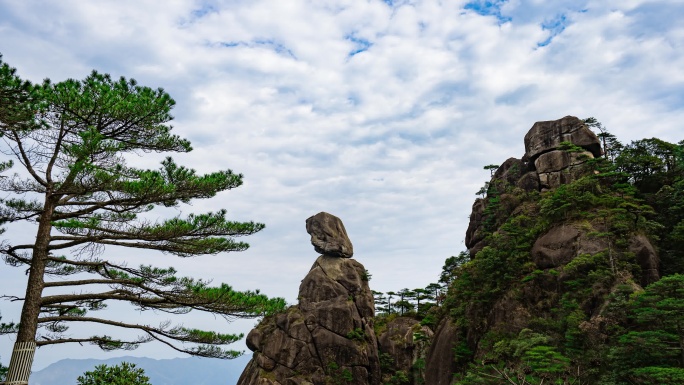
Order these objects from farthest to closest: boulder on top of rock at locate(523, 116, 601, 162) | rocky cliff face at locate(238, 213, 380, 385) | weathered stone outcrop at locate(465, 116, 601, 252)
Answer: rocky cliff face at locate(238, 213, 380, 385) < boulder on top of rock at locate(523, 116, 601, 162) < weathered stone outcrop at locate(465, 116, 601, 252)

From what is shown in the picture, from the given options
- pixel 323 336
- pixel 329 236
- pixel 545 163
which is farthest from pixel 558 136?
pixel 323 336

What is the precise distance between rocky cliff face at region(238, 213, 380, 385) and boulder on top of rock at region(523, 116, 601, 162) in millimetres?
19066

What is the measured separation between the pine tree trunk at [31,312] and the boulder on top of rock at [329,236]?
32.7 m

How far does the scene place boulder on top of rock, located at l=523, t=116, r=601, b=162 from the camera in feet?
103

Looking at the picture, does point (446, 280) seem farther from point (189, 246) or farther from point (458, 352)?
point (189, 246)

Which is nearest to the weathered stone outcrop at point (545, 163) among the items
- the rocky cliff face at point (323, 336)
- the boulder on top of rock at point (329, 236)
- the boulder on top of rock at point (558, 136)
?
the boulder on top of rock at point (558, 136)

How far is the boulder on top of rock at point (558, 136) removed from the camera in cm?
3132

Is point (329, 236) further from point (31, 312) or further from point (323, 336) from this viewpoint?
point (31, 312)

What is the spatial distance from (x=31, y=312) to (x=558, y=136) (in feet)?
111

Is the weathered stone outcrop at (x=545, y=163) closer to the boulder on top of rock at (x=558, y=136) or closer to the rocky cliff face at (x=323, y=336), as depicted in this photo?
the boulder on top of rock at (x=558, y=136)

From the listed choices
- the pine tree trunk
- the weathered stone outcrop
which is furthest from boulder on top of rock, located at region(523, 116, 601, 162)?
the pine tree trunk

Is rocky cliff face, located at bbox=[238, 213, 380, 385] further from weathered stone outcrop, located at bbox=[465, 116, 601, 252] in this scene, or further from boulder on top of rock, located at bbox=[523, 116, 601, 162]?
boulder on top of rock, located at bbox=[523, 116, 601, 162]

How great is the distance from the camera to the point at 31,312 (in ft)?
27.0

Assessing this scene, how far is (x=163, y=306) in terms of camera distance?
378 inches
